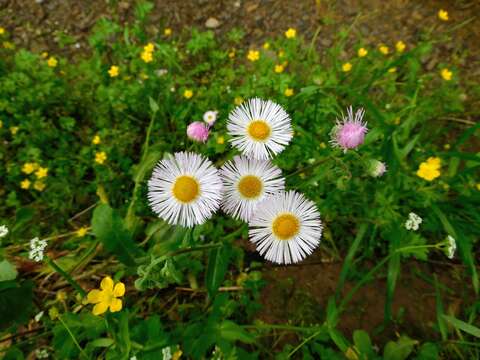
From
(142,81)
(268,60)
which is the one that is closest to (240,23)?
(268,60)

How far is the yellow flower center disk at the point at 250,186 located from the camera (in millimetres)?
1131

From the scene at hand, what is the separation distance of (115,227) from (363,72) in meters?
1.54

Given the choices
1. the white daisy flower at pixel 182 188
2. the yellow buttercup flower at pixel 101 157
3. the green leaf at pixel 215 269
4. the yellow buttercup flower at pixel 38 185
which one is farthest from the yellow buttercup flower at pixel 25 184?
the green leaf at pixel 215 269

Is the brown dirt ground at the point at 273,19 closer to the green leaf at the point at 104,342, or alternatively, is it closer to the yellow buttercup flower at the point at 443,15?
the yellow buttercup flower at the point at 443,15

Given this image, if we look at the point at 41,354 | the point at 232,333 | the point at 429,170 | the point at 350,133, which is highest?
the point at 429,170

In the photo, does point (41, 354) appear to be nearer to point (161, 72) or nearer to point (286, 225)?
point (286, 225)

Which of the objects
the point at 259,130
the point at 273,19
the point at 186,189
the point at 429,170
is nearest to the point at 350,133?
the point at 259,130

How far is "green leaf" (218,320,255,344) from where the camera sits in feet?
3.62

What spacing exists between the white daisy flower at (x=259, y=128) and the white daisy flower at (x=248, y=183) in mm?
34

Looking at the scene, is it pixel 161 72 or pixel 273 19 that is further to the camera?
pixel 273 19

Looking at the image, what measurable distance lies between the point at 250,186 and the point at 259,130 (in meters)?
0.17

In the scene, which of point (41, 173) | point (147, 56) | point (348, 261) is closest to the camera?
point (348, 261)

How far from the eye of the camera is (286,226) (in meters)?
1.10

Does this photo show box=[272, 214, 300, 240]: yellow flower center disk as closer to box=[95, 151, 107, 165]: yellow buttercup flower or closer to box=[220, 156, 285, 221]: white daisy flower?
box=[220, 156, 285, 221]: white daisy flower
